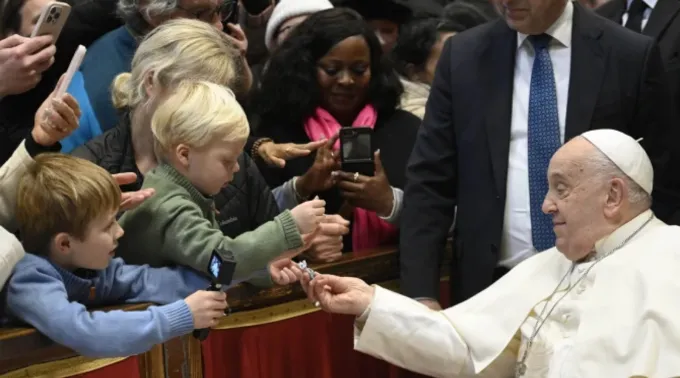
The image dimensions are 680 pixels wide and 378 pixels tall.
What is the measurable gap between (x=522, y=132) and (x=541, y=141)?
83 millimetres

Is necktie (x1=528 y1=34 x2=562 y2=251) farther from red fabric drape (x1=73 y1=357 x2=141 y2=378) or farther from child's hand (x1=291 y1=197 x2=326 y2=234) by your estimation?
red fabric drape (x1=73 y1=357 x2=141 y2=378)

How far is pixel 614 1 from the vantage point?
5.57 meters

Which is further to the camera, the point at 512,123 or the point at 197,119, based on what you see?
the point at 512,123

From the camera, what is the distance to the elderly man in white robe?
3211 mm

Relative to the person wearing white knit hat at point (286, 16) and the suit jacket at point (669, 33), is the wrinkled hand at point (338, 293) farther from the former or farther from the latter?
the suit jacket at point (669, 33)

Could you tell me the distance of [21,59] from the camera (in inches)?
135

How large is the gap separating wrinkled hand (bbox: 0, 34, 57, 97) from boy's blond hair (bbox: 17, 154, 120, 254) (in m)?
0.54

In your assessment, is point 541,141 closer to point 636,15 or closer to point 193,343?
point 193,343

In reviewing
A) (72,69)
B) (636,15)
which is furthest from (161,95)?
(636,15)

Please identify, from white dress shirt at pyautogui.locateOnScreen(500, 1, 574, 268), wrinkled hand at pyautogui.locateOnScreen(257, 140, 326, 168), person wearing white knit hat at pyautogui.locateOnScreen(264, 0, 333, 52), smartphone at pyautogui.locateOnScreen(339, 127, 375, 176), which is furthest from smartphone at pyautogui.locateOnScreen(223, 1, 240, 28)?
white dress shirt at pyautogui.locateOnScreen(500, 1, 574, 268)

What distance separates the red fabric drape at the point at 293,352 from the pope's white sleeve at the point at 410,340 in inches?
10.6

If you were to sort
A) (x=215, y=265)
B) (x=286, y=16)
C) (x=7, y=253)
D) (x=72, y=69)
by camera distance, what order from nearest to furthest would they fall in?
(x=7, y=253), (x=215, y=265), (x=72, y=69), (x=286, y=16)

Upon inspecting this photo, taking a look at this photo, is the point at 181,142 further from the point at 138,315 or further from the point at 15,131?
the point at 15,131

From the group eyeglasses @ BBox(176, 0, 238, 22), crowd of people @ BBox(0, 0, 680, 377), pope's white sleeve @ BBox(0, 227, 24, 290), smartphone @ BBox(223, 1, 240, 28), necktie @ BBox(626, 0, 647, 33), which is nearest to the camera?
pope's white sleeve @ BBox(0, 227, 24, 290)
